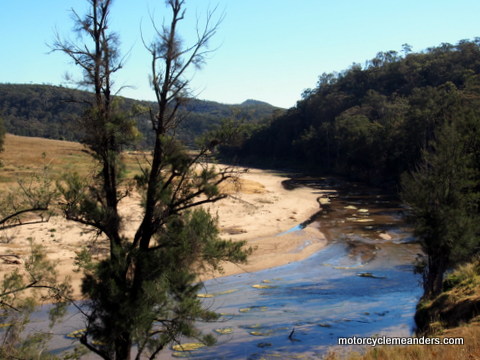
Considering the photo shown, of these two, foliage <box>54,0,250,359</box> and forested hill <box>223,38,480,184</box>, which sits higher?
forested hill <box>223,38,480,184</box>

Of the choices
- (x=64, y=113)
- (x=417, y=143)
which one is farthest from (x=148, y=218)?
(x=417, y=143)

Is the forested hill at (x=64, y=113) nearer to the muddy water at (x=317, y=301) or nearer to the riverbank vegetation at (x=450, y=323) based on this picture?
the muddy water at (x=317, y=301)

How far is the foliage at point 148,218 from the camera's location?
9094 mm

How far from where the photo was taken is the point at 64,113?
10.5 metres

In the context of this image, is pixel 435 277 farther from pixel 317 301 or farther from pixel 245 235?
pixel 245 235

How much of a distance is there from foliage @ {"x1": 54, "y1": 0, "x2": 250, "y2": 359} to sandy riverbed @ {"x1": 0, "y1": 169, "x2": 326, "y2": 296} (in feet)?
17.2

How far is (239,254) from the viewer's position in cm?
995

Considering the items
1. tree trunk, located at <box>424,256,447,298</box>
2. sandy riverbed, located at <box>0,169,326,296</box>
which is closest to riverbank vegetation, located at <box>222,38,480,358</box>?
tree trunk, located at <box>424,256,447,298</box>

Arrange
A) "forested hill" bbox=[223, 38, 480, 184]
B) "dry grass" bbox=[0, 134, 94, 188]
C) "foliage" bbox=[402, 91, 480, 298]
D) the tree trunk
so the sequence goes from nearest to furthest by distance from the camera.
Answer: "foliage" bbox=[402, 91, 480, 298] → the tree trunk → "dry grass" bbox=[0, 134, 94, 188] → "forested hill" bbox=[223, 38, 480, 184]

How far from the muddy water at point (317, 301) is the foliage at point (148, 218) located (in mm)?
2347

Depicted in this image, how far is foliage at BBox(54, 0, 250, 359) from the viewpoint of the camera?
909 centimetres

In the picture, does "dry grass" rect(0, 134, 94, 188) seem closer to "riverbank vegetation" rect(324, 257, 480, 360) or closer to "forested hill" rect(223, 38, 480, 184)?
"riverbank vegetation" rect(324, 257, 480, 360)

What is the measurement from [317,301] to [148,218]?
514 inches

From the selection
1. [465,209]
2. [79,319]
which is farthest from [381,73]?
[79,319]
